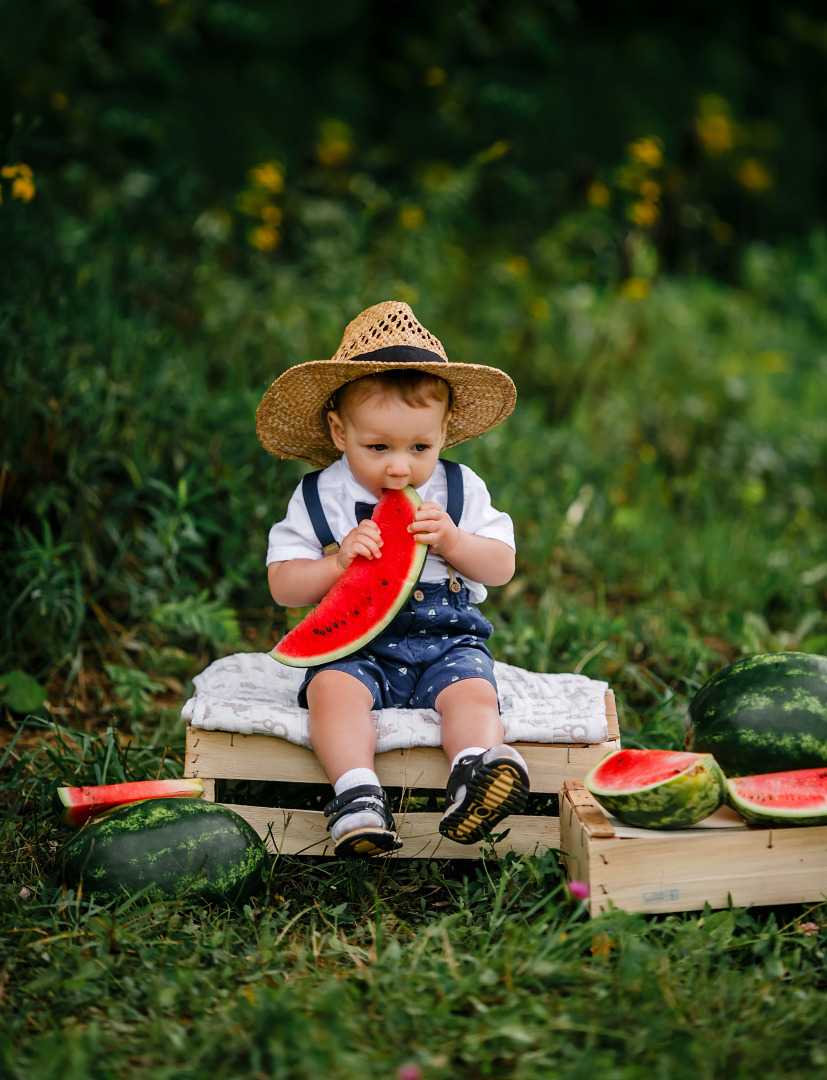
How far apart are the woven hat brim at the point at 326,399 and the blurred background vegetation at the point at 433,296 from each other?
2.68 ft

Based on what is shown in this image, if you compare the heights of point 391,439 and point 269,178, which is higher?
point 269,178

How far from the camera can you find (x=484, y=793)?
103 inches

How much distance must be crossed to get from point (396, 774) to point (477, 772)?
459 mm

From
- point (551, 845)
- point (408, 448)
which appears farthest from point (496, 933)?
point (408, 448)

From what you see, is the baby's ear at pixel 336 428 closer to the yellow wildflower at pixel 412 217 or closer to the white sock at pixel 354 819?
the white sock at pixel 354 819

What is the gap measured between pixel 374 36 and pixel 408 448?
18.4 ft

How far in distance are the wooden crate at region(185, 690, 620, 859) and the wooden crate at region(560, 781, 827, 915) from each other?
0.37 meters

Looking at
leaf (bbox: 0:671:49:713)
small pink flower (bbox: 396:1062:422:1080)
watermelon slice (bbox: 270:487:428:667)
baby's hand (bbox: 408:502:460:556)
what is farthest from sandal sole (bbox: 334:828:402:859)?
leaf (bbox: 0:671:49:713)

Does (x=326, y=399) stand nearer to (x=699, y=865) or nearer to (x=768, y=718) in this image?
(x=768, y=718)

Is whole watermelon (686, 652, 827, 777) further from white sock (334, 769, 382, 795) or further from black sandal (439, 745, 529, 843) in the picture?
white sock (334, 769, 382, 795)

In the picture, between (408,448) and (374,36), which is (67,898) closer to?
(408,448)

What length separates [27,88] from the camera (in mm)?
5727

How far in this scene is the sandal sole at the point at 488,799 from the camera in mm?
2604

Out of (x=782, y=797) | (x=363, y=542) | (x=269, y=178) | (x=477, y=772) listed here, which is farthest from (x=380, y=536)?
(x=269, y=178)
